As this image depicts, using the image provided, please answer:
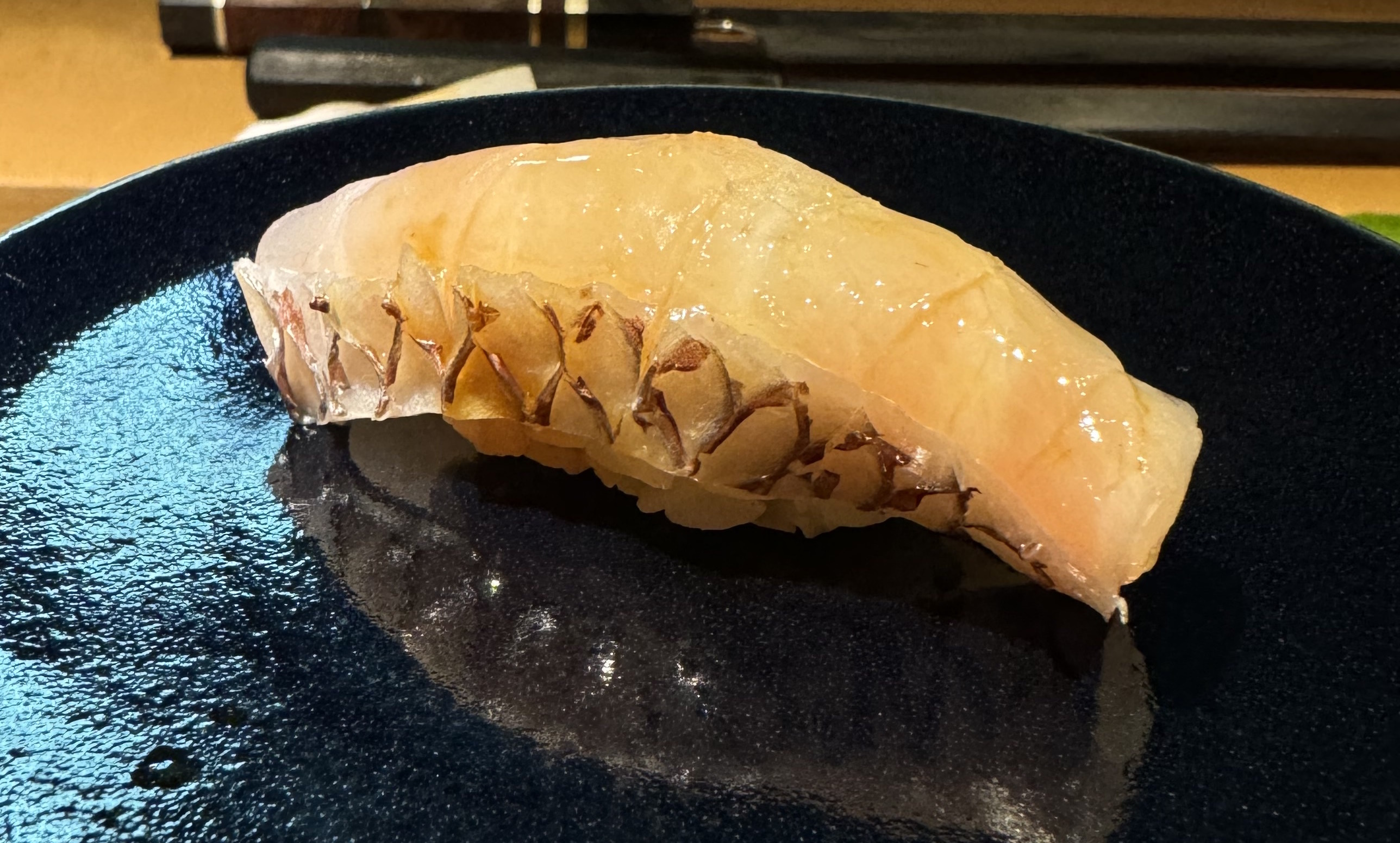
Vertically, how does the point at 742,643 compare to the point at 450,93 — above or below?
below

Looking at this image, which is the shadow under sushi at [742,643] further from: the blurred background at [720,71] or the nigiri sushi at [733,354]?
the blurred background at [720,71]

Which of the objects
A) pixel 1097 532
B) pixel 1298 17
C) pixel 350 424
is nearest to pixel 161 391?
pixel 350 424

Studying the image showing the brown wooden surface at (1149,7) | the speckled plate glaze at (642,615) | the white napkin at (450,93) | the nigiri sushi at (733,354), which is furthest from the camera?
the brown wooden surface at (1149,7)

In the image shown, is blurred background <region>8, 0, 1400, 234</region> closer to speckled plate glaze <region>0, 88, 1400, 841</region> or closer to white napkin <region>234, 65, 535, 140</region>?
white napkin <region>234, 65, 535, 140</region>

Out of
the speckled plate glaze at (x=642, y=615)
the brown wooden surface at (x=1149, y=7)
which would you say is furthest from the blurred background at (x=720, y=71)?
the speckled plate glaze at (x=642, y=615)

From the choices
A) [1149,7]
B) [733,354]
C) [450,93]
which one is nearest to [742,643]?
[733,354]

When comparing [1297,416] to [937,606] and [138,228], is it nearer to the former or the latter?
[937,606]

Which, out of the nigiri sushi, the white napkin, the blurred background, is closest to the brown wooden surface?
the blurred background

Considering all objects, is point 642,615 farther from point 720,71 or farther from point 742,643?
point 720,71
